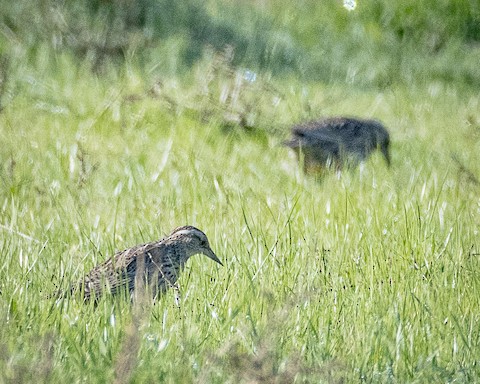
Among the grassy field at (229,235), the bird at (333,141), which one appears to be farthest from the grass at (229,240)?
the bird at (333,141)

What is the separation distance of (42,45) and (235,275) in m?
6.23

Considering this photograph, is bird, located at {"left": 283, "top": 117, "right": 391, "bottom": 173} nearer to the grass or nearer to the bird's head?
the grass

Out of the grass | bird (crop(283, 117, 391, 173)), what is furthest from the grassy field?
bird (crop(283, 117, 391, 173))

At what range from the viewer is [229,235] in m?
5.64

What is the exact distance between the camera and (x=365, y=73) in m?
11.9

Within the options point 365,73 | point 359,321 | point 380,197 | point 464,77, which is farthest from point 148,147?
point 464,77

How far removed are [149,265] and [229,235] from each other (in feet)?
2.61

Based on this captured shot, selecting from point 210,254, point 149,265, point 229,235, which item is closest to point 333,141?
point 229,235

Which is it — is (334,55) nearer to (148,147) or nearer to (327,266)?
(148,147)

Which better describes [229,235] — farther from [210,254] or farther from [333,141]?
[333,141]

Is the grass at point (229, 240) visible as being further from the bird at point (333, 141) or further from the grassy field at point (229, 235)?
the bird at point (333, 141)

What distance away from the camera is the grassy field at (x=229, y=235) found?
12.6ft

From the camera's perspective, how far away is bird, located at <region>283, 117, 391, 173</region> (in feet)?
26.0

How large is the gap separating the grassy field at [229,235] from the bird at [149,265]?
0.30ft
